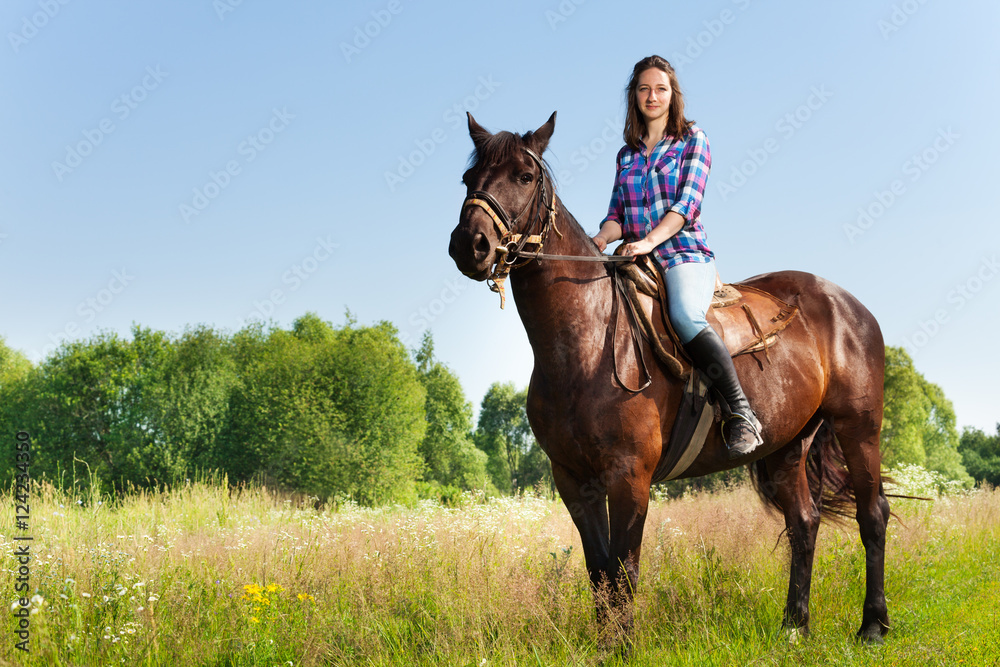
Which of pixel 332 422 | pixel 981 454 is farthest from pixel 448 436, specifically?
pixel 981 454

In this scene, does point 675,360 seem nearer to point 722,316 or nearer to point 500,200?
point 722,316

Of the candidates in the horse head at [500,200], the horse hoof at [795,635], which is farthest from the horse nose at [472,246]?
the horse hoof at [795,635]

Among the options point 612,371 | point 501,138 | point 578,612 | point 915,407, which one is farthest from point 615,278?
point 915,407

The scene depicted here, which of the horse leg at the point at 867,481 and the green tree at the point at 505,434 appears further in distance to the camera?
the green tree at the point at 505,434

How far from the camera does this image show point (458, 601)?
4.33 m

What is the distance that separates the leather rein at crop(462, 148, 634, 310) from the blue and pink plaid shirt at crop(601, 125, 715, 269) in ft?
2.39

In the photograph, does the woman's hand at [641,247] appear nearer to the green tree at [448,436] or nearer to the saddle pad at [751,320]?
the saddle pad at [751,320]

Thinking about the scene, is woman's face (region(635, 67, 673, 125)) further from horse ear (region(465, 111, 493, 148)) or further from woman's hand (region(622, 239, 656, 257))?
horse ear (region(465, 111, 493, 148))

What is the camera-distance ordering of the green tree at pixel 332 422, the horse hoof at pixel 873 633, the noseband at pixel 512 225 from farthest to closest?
the green tree at pixel 332 422, the horse hoof at pixel 873 633, the noseband at pixel 512 225

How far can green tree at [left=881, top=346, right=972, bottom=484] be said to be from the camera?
33219 mm

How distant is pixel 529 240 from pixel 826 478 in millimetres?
4048

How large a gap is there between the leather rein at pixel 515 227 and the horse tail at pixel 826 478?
3.11 metres

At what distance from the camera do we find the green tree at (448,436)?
163 feet

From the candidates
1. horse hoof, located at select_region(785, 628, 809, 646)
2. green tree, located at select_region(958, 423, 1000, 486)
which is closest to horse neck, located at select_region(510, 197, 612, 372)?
horse hoof, located at select_region(785, 628, 809, 646)
